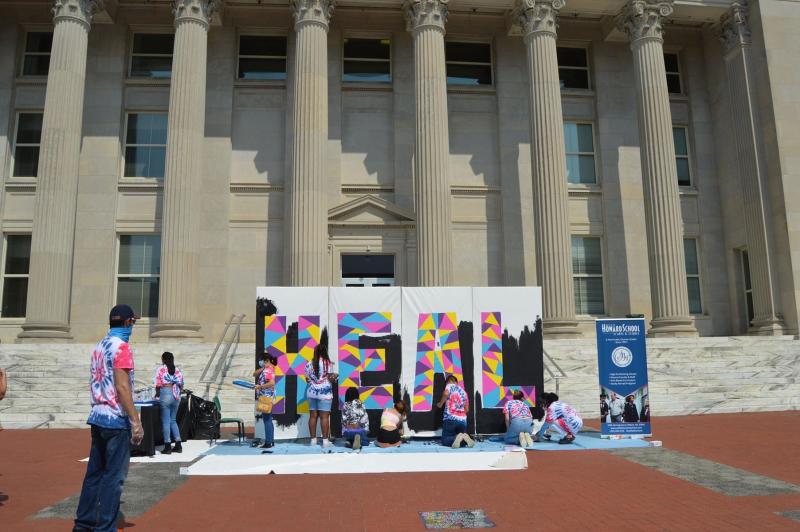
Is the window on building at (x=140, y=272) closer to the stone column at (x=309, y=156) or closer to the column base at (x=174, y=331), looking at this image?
the column base at (x=174, y=331)

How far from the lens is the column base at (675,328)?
21.7 metres

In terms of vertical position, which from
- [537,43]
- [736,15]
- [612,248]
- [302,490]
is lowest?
[302,490]

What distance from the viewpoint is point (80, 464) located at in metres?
10.2

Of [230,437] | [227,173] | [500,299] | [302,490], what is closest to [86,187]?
[227,173]

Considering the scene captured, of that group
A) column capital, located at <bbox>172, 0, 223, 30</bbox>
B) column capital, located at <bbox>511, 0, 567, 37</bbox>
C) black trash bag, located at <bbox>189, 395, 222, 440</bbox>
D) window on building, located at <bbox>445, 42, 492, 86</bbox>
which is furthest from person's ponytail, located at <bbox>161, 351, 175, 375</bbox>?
window on building, located at <bbox>445, 42, 492, 86</bbox>

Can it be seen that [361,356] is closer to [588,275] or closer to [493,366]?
[493,366]

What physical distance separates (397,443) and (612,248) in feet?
55.9

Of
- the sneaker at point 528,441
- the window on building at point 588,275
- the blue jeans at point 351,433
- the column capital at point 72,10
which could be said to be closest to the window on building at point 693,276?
the window on building at point 588,275

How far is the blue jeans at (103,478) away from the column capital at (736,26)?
2689 cm

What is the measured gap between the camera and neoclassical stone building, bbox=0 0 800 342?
21734 millimetres

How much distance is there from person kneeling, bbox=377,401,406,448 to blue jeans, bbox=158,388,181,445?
379cm

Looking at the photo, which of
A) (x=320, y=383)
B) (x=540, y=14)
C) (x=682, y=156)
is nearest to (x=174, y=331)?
(x=320, y=383)

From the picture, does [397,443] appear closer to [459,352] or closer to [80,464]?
[459,352]

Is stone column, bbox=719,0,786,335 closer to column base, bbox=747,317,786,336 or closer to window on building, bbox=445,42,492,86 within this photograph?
column base, bbox=747,317,786,336
